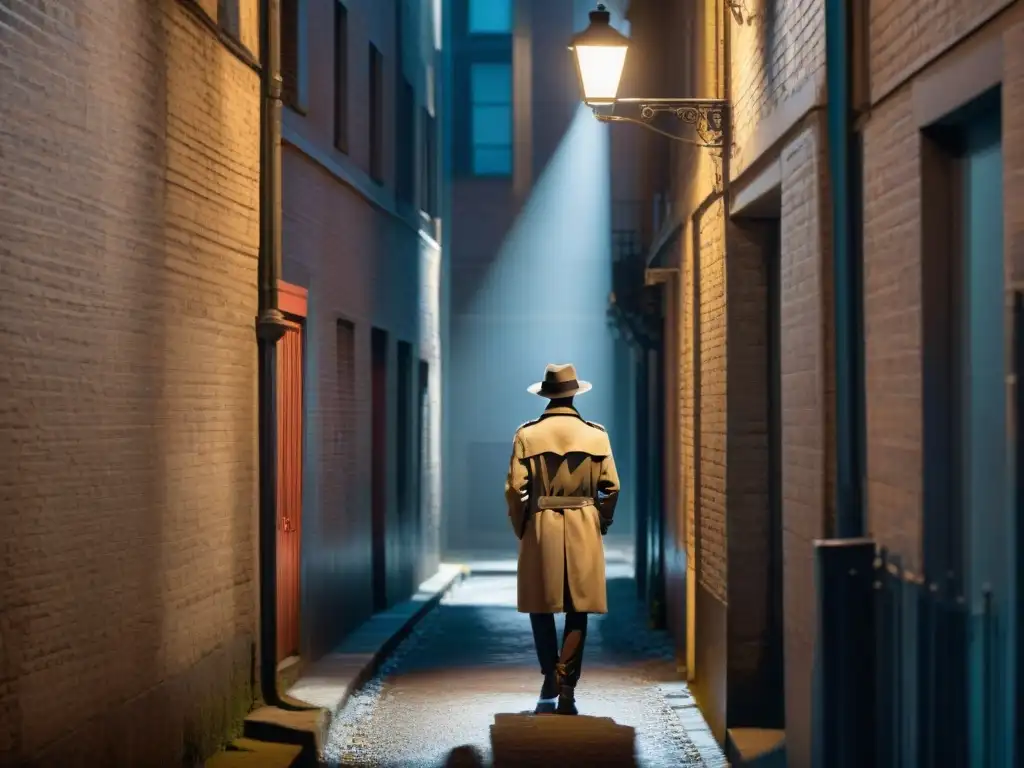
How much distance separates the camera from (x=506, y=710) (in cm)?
985

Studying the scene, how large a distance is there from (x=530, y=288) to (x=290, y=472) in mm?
15746

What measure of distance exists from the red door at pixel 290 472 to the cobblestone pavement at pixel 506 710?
680mm

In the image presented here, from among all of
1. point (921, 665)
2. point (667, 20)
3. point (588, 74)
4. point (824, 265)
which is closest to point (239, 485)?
point (588, 74)

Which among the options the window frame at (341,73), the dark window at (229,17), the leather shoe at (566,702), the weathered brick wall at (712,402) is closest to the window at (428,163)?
the window frame at (341,73)

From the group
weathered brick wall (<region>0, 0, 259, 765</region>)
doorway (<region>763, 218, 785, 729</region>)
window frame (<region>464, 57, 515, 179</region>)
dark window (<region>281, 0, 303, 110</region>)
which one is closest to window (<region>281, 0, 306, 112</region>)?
dark window (<region>281, 0, 303, 110</region>)

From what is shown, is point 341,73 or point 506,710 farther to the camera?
point 341,73

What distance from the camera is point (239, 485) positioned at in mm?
9102

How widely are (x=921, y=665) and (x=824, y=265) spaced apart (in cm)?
195

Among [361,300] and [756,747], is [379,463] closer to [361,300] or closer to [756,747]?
[361,300]

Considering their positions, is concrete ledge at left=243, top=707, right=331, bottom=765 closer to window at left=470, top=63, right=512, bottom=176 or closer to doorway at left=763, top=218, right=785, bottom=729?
doorway at left=763, top=218, right=785, bottom=729

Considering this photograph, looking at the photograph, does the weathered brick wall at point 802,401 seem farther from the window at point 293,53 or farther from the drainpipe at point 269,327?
the window at point 293,53

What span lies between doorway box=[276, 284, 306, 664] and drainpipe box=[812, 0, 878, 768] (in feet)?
16.0

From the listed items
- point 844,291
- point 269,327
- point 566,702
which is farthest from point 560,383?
point 844,291

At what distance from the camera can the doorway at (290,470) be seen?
10602 mm
